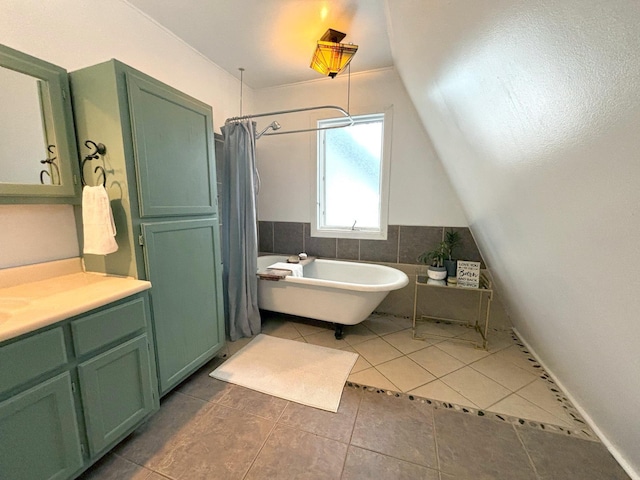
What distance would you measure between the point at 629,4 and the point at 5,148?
2.23m

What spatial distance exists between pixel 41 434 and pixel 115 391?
27 centimetres

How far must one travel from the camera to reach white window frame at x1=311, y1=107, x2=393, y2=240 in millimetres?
2773

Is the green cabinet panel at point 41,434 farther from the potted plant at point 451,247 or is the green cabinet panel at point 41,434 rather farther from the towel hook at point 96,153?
the potted plant at point 451,247

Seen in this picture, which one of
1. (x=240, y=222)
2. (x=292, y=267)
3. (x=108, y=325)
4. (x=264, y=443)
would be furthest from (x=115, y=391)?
(x=292, y=267)

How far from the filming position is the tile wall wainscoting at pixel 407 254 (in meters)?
2.66

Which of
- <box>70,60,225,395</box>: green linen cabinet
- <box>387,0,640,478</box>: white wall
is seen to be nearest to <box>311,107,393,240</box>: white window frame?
<box>387,0,640,478</box>: white wall

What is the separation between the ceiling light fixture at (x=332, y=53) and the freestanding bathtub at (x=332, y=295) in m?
1.76

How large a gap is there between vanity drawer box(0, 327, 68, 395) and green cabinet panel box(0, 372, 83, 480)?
55mm

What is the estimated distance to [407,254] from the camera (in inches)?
112

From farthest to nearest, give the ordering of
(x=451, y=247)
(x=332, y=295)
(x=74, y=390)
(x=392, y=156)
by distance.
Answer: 1. (x=392, y=156)
2. (x=451, y=247)
3. (x=332, y=295)
4. (x=74, y=390)

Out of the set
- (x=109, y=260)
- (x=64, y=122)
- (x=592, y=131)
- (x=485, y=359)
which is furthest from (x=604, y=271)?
(x=64, y=122)

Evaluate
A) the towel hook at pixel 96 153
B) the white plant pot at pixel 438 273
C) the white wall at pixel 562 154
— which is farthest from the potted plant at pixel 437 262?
the towel hook at pixel 96 153

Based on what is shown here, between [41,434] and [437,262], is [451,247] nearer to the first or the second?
[437,262]

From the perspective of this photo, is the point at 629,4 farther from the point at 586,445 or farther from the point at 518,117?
the point at 586,445
